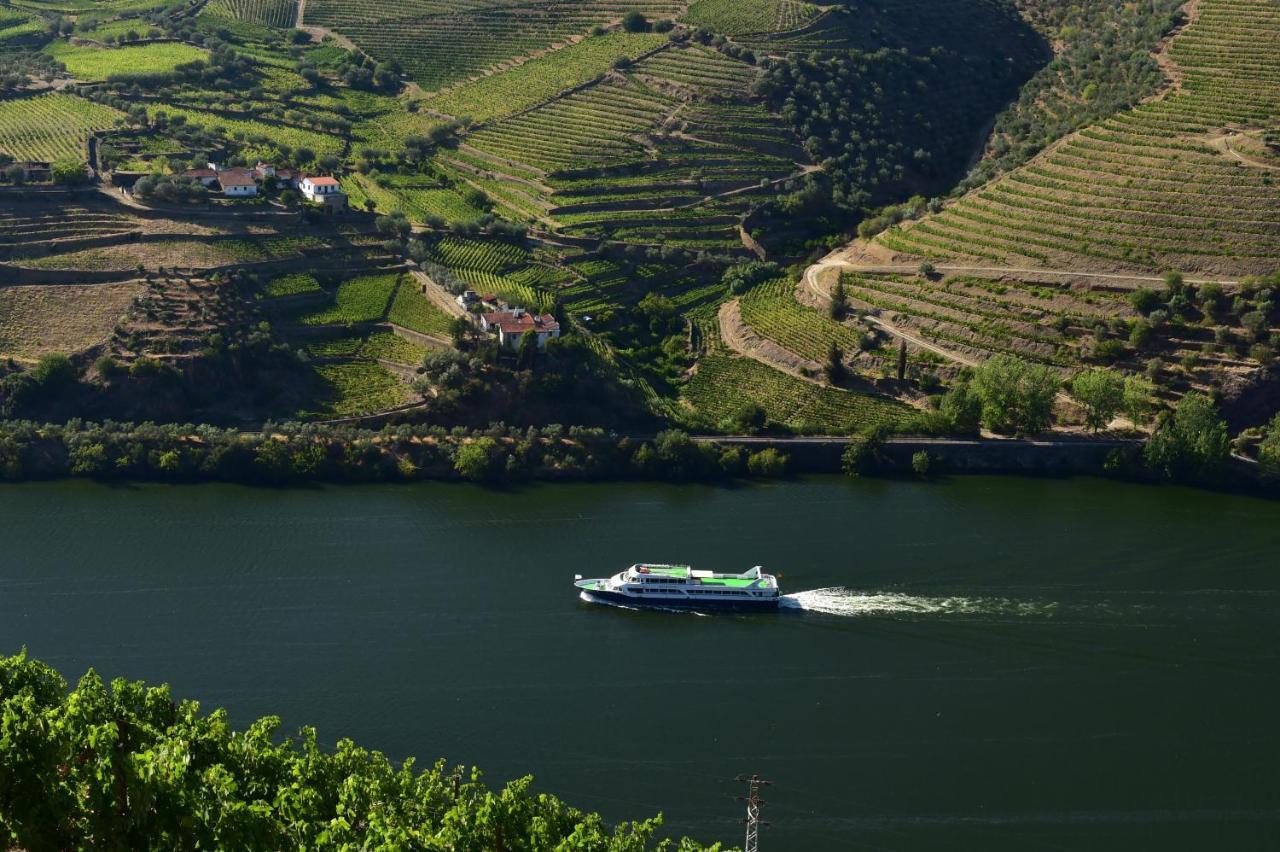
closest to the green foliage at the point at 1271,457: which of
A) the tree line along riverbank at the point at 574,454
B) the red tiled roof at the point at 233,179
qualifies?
the tree line along riverbank at the point at 574,454

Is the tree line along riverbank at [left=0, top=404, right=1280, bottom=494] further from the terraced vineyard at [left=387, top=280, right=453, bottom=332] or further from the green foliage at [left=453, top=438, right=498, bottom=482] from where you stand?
the terraced vineyard at [left=387, top=280, right=453, bottom=332]

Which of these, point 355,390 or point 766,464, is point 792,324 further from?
point 355,390

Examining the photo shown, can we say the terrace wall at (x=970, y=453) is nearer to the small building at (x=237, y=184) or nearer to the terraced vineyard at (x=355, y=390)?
the terraced vineyard at (x=355, y=390)

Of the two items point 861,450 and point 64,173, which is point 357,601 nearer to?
point 861,450

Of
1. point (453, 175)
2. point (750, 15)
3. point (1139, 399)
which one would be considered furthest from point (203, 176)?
point (1139, 399)

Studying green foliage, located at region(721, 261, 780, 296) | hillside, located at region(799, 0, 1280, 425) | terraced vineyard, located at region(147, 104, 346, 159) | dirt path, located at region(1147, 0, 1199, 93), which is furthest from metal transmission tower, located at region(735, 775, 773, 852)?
dirt path, located at region(1147, 0, 1199, 93)

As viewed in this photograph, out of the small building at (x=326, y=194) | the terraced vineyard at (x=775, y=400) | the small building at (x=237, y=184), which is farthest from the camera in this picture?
the small building at (x=326, y=194)
